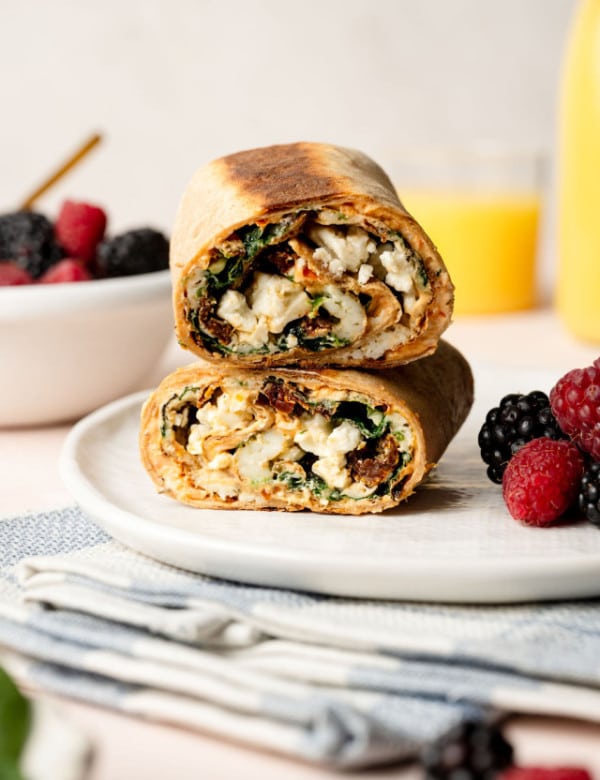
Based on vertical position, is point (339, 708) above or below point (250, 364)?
below

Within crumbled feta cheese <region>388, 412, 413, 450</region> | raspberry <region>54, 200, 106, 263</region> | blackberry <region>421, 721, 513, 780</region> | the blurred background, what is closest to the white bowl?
raspberry <region>54, 200, 106, 263</region>

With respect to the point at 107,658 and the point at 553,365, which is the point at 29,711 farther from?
the point at 553,365

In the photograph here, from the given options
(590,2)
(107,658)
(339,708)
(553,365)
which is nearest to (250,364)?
(107,658)

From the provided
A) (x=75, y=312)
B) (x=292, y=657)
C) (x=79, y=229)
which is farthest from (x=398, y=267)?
(x=79, y=229)

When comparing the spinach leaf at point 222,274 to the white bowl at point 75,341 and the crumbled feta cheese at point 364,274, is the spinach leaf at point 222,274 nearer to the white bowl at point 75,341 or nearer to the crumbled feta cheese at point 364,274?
the crumbled feta cheese at point 364,274

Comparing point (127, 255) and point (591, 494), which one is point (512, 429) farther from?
point (127, 255)

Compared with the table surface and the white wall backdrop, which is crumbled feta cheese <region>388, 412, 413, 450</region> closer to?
the table surface
